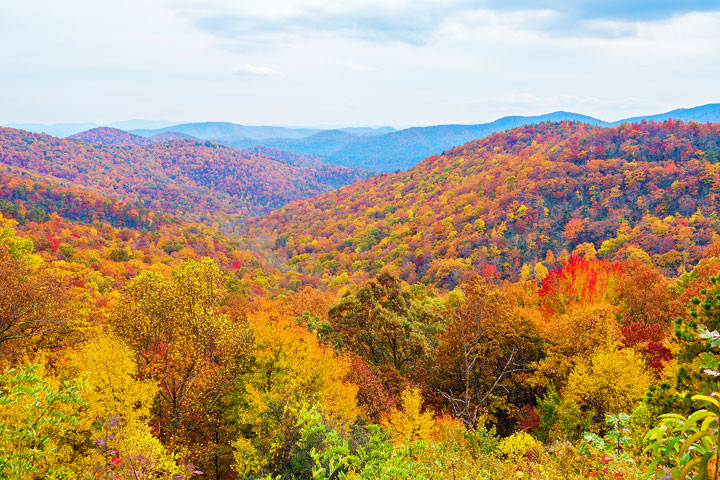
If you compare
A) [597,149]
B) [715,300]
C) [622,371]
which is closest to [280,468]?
[715,300]

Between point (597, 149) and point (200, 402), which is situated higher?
point (597, 149)

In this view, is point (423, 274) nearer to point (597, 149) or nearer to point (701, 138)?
point (597, 149)

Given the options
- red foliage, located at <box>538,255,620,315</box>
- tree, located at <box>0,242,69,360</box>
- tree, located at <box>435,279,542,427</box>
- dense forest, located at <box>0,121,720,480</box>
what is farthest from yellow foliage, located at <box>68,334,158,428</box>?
red foliage, located at <box>538,255,620,315</box>

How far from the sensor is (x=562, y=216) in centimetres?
12800

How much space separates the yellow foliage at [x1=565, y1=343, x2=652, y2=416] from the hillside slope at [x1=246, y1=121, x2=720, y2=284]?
224ft

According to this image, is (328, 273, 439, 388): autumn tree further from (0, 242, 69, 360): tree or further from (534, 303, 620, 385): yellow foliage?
(0, 242, 69, 360): tree

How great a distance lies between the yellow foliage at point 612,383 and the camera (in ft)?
72.5

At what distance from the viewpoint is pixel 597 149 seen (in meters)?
156

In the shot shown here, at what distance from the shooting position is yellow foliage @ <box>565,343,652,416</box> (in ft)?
72.5

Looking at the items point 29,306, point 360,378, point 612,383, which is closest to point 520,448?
point 612,383

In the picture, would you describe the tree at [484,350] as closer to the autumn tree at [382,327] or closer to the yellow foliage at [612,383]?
the autumn tree at [382,327]

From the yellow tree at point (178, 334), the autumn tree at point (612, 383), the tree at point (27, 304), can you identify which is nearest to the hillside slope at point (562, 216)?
the autumn tree at point (612, 383)

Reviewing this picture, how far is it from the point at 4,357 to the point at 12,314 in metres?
2.02

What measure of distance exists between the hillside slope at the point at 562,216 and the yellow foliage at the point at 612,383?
6814cm
